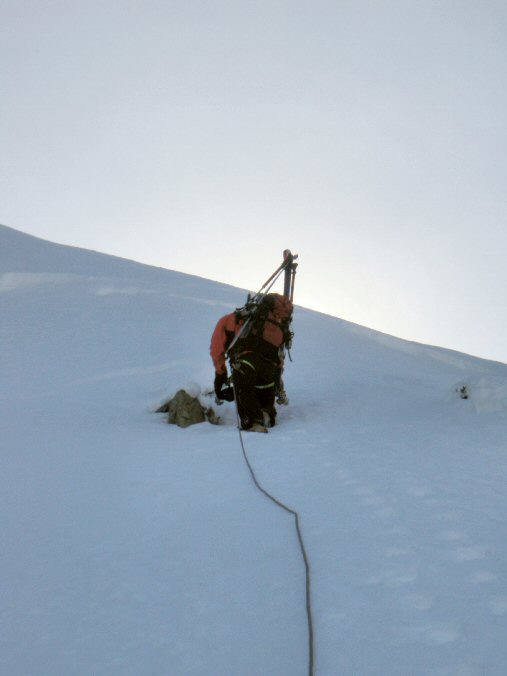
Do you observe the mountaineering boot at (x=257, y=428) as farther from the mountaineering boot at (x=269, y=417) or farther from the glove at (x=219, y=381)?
the glove at (x=219, y=381)

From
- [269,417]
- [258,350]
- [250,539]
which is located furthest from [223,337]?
[250,539]

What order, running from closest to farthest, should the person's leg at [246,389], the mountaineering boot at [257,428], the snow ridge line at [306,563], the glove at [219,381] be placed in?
the snow ridge line at [306,563]
the mountaineering boot at [257,428]
the person's leg at [246,389]
the glove at [219,381]

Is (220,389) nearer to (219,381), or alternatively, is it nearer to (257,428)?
(219,381)

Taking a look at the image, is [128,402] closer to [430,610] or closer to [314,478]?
[314,478]

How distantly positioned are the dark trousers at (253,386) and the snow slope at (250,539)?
227mm

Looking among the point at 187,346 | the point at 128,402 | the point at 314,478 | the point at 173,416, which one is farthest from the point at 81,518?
the point at 187,346

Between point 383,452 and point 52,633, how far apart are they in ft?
8.61

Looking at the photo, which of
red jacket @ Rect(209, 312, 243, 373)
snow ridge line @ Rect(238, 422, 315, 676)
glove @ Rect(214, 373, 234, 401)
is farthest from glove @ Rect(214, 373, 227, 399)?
snow ridge line @ Rect(238, 422, 315, 676)

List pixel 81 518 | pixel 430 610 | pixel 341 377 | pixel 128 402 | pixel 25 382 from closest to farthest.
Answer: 1. pixel 430 610
2. pixel 81 518
3. pixel 128 402
4. pixel 25 382
5. pixel 341 377

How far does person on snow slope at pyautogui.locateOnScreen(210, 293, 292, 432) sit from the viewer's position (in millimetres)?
5301

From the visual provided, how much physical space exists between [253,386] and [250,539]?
2.94m

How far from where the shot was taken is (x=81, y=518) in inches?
102

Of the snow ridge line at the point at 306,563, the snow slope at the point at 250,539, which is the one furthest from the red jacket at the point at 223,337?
the snow ridge line at the point at 306,563

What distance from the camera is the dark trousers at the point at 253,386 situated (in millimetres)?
5133
